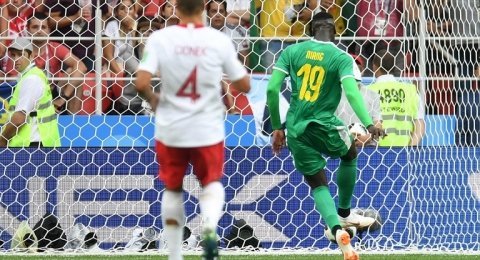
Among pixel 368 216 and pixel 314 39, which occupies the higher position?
pixel 314 39

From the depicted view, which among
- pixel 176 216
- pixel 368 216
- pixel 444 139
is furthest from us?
pixel 444 139

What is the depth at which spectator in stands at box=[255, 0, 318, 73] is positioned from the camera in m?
13.6

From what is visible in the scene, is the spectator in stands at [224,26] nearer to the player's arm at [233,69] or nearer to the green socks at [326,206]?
the green socks at [326,206]

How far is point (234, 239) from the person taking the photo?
12898mm

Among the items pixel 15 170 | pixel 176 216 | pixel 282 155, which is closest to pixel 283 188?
pixel 282 155

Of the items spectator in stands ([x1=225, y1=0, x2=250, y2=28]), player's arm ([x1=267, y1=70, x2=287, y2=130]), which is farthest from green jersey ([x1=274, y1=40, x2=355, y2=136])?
spectator in stands ([x1=225, y1=0, x2=250, y2=28])

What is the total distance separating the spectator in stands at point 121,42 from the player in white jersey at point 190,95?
5152 millimetres

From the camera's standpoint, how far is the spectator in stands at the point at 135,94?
43.4 ft

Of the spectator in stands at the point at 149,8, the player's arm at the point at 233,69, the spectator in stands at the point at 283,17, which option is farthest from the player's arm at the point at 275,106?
the spectator in stands at the point at 149,8

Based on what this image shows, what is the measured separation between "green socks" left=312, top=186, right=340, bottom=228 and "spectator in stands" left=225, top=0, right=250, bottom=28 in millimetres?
3436

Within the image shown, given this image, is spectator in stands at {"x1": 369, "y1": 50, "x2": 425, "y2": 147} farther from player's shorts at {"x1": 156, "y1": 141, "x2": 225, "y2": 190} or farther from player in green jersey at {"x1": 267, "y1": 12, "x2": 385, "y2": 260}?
player's shorts at {"x1": 156, "y1": 141, "x2": 225, "y2": 190}

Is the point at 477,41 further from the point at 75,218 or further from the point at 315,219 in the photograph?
the point at 75,218

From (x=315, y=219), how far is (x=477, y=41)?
2608mm

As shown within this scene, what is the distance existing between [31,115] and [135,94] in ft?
3.77
